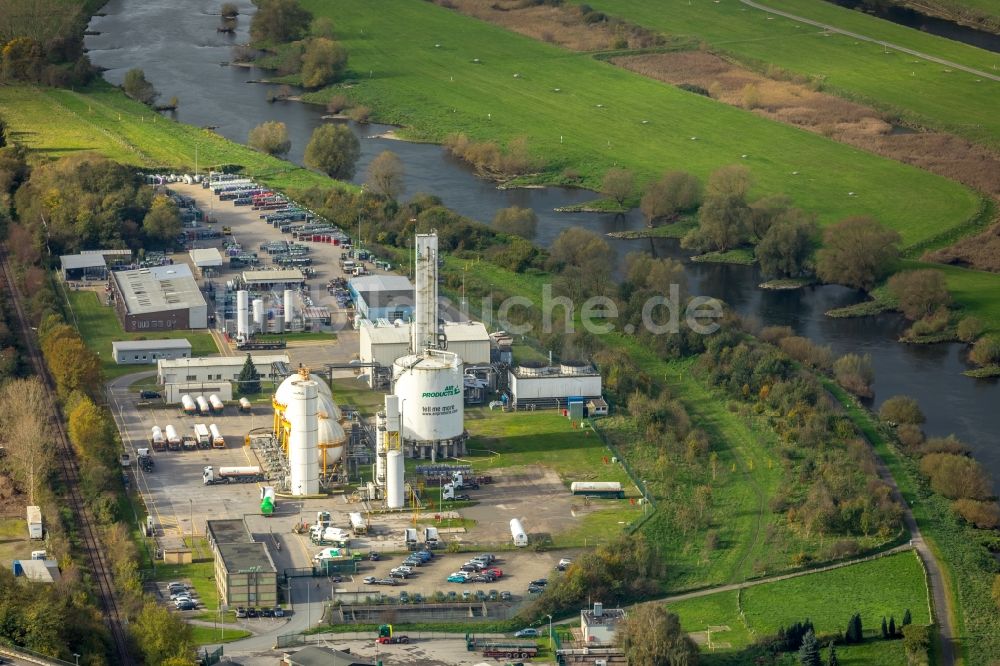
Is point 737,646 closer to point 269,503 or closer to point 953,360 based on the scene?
point 269,503

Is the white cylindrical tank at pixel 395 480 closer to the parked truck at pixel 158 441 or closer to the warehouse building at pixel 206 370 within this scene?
the parked truck at pixel 158 441

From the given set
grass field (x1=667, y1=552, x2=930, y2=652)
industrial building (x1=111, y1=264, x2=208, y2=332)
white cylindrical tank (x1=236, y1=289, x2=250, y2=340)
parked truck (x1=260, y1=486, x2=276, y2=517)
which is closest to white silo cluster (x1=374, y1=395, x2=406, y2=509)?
parked truck (x1=260, y1=486, x2=276, y2=517)

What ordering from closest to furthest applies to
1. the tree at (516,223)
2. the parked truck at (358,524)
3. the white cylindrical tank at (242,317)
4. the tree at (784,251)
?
the parked truck at (358,524) → the white cylindrical tank at (242,317) → the tree at (784,251) → the tree at (516,223)

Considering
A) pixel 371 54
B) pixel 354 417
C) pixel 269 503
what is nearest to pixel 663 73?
pixel 371 54

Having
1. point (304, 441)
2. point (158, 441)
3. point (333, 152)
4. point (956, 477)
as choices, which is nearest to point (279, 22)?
point (333, 152)

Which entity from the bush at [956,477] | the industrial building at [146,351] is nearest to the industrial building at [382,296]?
the industrial building at [146,351]

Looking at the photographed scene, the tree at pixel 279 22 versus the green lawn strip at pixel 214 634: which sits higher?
the tree at pixel 279 22
